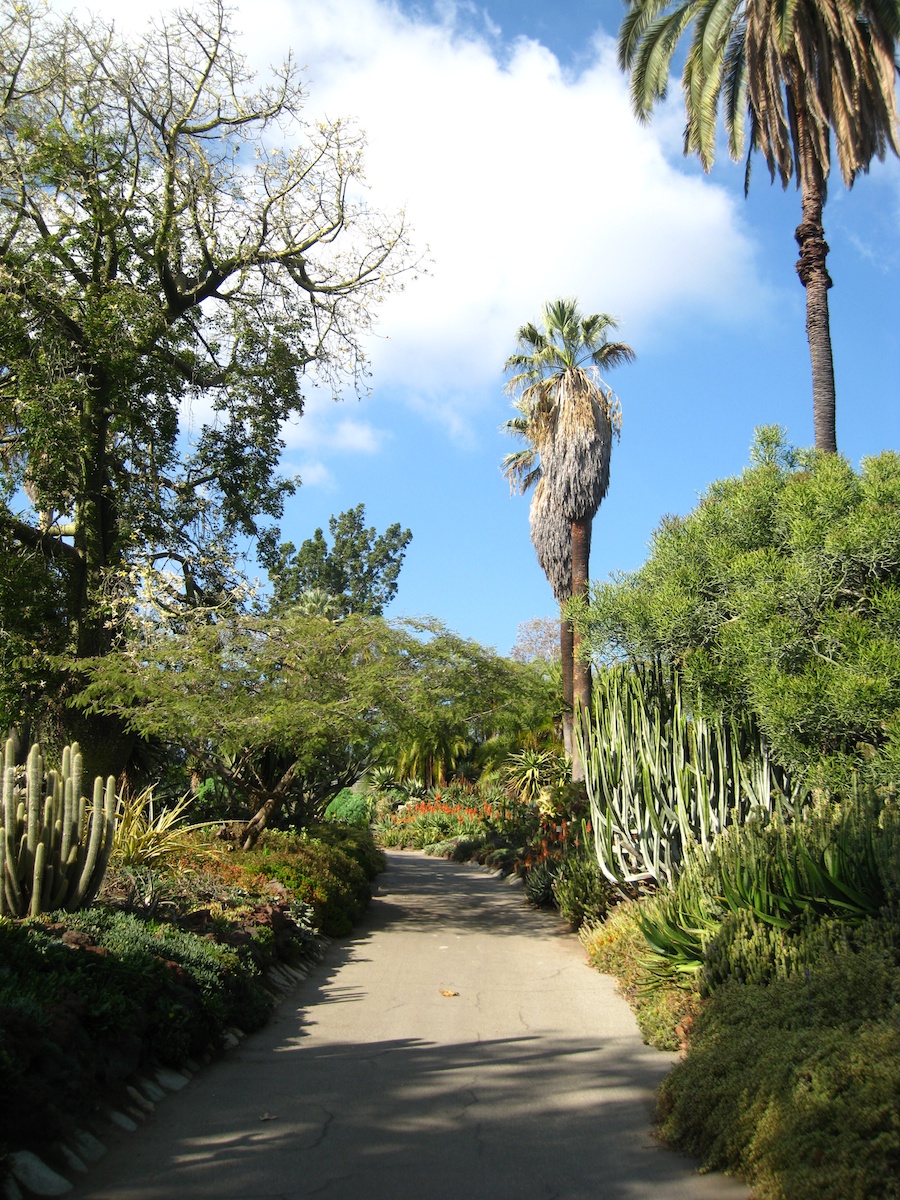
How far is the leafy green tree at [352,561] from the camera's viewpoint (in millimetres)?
54969

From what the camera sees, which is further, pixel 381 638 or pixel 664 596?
pixel 381 638

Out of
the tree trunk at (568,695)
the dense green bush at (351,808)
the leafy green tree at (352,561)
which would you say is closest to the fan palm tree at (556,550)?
the tree trunk at (568,695)

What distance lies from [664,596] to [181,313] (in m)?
11.8

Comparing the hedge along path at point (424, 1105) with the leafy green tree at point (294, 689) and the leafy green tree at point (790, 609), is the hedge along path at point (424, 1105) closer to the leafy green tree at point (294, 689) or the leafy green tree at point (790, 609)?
the leafy green tree at point (790, 609)

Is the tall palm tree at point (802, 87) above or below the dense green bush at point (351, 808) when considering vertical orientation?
above

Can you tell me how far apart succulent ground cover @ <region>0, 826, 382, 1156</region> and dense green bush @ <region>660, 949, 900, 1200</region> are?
115 inches

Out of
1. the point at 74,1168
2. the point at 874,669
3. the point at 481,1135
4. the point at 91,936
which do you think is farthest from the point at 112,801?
the point at 874,669

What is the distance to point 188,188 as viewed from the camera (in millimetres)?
16125

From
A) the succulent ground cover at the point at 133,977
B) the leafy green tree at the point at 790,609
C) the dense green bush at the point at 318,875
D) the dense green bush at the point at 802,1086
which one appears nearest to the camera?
the dense green bush at the point at 802,1086

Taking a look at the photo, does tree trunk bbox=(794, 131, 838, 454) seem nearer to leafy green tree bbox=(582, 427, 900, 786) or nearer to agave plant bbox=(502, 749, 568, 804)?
leafy green tree bbox=(582, 427, 900, 786)

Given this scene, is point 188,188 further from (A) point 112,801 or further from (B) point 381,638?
(A) point 112,801

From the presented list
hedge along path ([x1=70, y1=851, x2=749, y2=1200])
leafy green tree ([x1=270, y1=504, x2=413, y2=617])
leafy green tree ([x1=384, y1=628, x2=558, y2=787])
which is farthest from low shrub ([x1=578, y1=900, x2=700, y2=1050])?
leafy green tree ([x1=270, y1=504, x2=413, y2=617])

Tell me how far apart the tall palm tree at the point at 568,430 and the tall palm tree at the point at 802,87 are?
8088 mm

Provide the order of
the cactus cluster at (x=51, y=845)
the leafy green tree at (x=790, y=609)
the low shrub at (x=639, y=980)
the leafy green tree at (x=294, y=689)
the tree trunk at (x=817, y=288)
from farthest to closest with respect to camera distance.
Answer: the tree trunk at (x=817, y=288)
the leafy green tree at (x=294, y=689)
the leafy green tree at (x=790, y=609)
the cactus cluster at (x=51, y=845)
the low shrub at (x=639, y=980)
